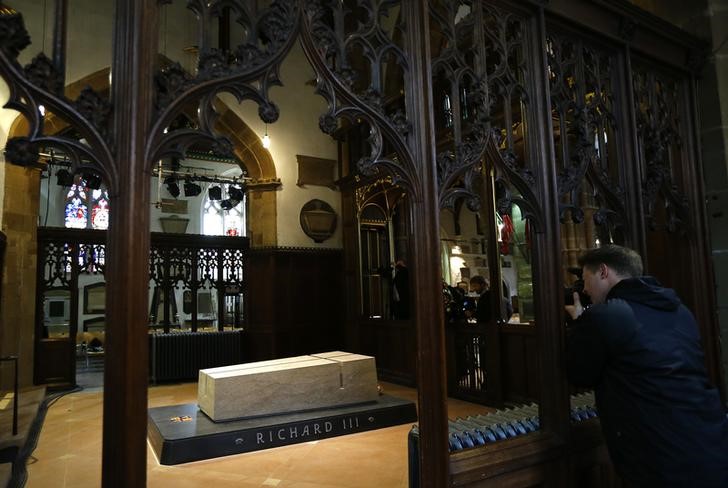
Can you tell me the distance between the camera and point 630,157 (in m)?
2.80

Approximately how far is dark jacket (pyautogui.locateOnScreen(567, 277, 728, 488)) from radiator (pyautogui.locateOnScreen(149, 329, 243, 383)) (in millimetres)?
7375

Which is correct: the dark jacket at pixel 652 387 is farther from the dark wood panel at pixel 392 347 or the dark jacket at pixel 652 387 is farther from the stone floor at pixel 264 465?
the dark wood panel at pixel 392 347

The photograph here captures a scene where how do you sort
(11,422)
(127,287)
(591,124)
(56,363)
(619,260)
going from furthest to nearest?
(56,363)
(11,422)
(591,124)
(619,260)
(127,287)

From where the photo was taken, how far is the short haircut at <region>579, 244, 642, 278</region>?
6.31 feet

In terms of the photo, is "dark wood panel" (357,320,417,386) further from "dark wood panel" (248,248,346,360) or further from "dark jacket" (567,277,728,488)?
"dark jacket" (567,277,728,488)

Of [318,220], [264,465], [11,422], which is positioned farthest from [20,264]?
[264,465]

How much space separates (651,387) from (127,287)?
1704 mm

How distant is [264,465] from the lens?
3.78 metres

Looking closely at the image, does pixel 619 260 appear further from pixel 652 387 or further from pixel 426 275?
pixel 426 275

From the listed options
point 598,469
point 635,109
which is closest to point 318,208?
point 635,109

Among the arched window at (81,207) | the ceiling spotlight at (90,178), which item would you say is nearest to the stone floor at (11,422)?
the ceiling spotlight at (90,178)

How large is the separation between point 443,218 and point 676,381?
33.1ft

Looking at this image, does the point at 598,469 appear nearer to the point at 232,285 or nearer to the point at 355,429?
the point at 355,429

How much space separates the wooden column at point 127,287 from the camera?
56.4 inches
